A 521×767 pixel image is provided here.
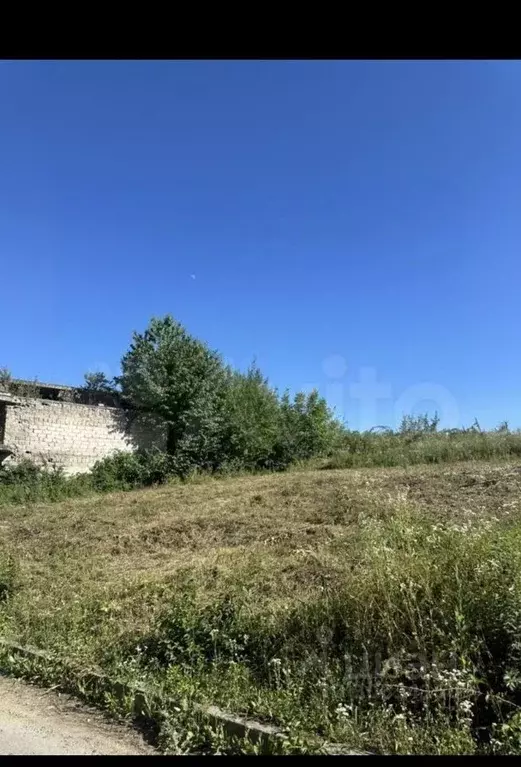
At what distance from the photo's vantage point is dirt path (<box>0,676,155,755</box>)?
6.73 ft

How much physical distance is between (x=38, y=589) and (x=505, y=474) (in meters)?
5.03

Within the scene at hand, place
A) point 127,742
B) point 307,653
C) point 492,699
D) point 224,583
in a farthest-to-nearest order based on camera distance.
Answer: point 224,583 → point 307,653 → point 127,742 → point 492,699

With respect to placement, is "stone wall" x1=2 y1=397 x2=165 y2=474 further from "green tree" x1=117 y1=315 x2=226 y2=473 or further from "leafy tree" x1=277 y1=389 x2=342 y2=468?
"leafy tree" x1=277 y1=389 x2=342 y2=468

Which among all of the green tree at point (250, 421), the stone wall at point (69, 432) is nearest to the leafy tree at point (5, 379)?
the stone wall at point (69, 432)

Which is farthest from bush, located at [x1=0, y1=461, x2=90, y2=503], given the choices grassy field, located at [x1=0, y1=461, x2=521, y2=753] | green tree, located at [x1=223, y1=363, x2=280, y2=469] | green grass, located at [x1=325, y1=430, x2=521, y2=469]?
green grass, located at [x1=325, y1=430, x2=521, y2=469]

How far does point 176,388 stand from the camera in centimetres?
1137

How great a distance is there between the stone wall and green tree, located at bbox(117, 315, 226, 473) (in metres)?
0.52

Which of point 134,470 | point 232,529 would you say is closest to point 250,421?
point 134,470

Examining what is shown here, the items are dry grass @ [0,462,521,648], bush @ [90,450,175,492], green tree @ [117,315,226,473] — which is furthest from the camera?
green tree @ [117,315,226,473]

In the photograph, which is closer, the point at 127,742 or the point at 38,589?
the point at 127,742

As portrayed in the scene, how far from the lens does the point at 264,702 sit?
7.11 feet

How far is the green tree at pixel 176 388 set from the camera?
1134cm
